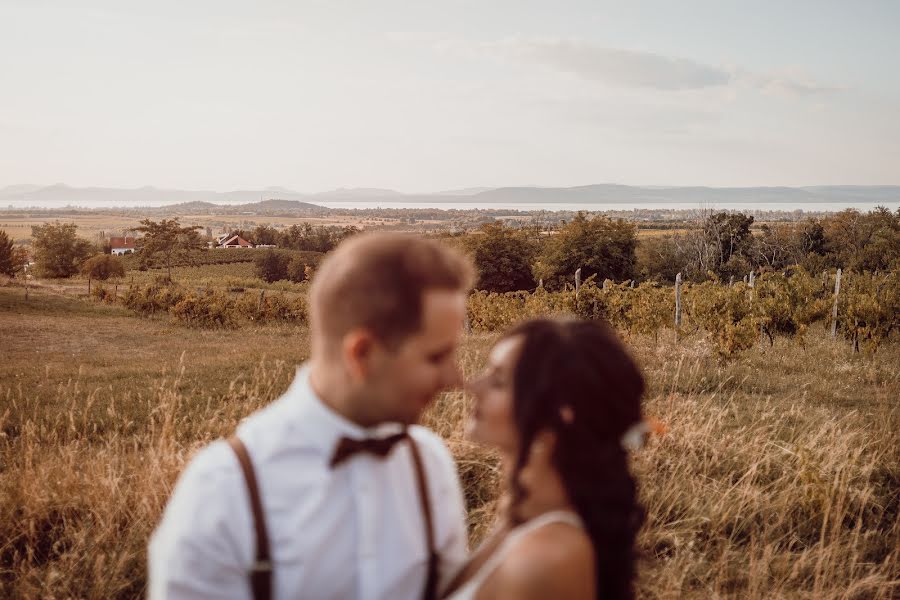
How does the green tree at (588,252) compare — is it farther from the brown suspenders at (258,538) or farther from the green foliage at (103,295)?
the brown suspenders at (258,538)

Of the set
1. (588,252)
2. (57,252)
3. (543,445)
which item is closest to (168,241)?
(57,252)

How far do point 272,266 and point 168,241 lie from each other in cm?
1030

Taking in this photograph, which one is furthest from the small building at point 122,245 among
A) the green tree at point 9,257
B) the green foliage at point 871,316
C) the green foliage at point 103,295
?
the green foliage at point 871,316

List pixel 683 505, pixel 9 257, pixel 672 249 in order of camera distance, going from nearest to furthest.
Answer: pixel 683 505 → pixel 9 257 → pixel 672 249

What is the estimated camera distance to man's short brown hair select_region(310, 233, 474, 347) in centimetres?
109

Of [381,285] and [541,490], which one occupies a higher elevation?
[381,285]

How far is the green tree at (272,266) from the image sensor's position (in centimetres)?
6575

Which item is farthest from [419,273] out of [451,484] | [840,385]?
[840,385]

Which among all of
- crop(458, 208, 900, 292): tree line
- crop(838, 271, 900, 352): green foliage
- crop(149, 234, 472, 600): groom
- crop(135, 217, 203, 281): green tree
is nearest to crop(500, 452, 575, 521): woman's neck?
crop(149, 234, 472, 600): groom

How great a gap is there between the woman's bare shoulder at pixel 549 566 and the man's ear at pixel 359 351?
384 millimetres

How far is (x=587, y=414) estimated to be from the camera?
104 cm

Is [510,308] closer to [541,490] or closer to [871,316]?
[871,316]

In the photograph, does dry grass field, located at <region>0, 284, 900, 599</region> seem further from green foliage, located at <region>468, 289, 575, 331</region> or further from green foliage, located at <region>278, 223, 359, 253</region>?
green foliage, located at <region>278, 223, 359, 253</region>

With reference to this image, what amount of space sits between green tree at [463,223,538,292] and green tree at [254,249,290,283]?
19900 millimetres
